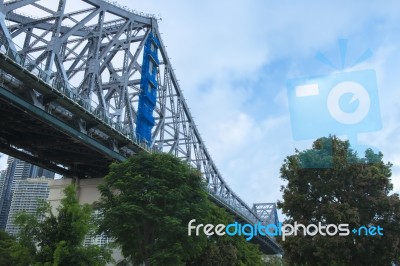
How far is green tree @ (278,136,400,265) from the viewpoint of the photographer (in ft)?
64.4

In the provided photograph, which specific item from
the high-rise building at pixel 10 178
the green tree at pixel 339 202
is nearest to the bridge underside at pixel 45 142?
the green tree at pixel 339 202

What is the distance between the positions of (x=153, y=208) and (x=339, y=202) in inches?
378

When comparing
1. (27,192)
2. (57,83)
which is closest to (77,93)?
(57,83)

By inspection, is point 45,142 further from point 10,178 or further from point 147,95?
point 10,178

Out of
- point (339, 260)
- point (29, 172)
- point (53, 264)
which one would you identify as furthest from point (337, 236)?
point (29, 172)

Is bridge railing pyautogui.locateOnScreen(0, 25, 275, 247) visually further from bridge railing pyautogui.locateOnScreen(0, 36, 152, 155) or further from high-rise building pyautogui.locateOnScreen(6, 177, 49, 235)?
high-rise building pyautogui.locateOnScreen(6, 177, 49, 235)

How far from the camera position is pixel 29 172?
8062 centimetres

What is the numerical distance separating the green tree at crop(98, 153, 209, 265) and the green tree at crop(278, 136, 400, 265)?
17.2ft

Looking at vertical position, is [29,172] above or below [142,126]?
above

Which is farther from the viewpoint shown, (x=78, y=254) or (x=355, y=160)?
(x=355, y=160)

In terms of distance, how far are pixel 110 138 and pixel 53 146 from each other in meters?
4.57

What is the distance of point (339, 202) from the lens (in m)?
21.0

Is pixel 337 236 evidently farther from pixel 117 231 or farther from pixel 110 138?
pixel 110 138

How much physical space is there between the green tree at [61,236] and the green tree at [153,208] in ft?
10.8
